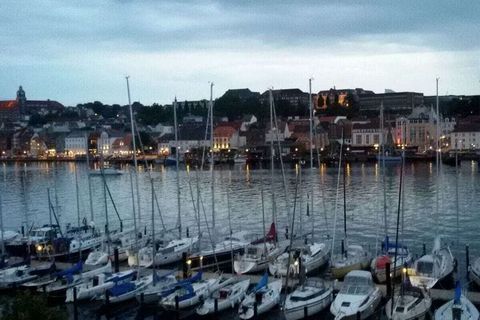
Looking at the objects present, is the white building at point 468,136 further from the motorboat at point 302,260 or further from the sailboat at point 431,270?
the sailboat at point 431,270

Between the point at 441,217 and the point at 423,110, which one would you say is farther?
the point at 423,110

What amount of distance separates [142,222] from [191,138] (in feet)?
195

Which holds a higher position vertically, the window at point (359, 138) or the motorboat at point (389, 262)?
the window at point (359, 138)

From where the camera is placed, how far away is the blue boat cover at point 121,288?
15094 mm

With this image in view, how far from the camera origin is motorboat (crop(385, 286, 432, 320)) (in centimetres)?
1316

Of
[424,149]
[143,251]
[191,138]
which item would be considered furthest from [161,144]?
[143,251]

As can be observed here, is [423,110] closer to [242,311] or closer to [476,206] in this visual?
[476,206]

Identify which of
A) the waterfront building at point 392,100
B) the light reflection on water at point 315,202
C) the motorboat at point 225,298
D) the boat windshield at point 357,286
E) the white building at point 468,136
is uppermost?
the waterfront building at point 392,100

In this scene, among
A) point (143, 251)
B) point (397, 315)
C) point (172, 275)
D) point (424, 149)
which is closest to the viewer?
point (397, 315)

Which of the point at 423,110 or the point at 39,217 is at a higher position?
the point at 423,110

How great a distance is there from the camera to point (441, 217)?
92.6ft

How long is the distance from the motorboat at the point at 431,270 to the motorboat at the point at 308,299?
212cm

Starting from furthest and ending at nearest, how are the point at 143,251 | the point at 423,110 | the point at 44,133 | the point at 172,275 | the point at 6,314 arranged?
the point at 44,133
the point at 423,110
the point at 143,251
the point at 172,275
the point at 6,314

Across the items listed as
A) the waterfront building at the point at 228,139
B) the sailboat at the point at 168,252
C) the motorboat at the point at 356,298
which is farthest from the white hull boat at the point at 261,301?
the waterfront building at the point at 228,139
